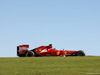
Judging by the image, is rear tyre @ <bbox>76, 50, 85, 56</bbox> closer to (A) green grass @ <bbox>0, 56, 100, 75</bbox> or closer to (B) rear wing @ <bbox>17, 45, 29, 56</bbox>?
(B) rear wing @ <bbox>17, 45, 29, 56</bbox>

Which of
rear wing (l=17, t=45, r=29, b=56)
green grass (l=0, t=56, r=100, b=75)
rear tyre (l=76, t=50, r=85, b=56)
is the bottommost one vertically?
green grass (l=0, t=56, r=100, b=75)

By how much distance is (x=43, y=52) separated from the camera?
34.3 metres

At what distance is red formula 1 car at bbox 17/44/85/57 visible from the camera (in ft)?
111

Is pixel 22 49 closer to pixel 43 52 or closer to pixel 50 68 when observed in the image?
pixel 43 52

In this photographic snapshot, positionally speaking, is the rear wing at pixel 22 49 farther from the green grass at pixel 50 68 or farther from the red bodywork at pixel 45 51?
the green grass at pixel 50 68

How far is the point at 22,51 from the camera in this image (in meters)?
34.9

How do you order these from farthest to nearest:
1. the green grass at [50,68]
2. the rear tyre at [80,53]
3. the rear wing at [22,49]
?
1. the rear wing at [22,49]
2. the rear tyre at [80,53]
3. the green grass at [50,68]

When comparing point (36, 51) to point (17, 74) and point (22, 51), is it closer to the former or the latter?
point (22, 51)

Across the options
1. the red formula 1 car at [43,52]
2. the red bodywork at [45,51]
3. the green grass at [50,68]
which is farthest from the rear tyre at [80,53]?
the green grass at [50,68]

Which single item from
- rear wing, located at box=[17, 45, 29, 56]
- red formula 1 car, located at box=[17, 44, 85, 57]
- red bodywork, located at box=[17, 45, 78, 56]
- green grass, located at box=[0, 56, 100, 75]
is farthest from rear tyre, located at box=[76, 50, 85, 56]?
green grass, located at box=[0, 56, 100, 75]

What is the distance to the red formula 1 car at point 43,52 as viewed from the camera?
33688mm

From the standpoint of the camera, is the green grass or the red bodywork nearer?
the green grass

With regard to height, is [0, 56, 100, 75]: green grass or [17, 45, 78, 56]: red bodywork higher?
[17, 45, 78, 56]: red bodywork

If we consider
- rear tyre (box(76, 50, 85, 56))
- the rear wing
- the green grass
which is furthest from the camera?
the rear wing
